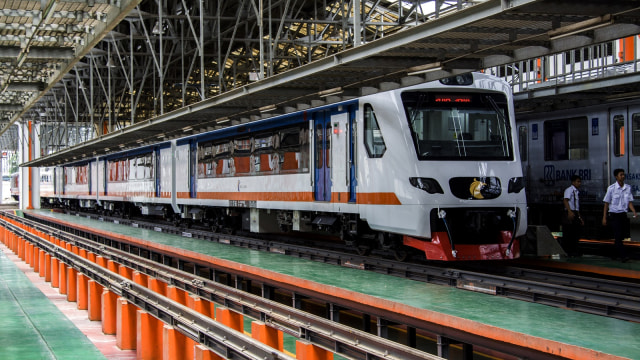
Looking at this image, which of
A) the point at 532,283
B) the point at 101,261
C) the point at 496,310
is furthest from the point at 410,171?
the point at 101,261

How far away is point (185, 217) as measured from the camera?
22578mm

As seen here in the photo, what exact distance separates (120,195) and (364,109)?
817 inches

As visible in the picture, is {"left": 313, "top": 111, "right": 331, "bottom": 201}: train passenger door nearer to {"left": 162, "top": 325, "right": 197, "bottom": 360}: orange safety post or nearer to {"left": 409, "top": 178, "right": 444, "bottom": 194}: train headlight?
{"left": 409, "top": 178, "right": 444, "bottom": 194}: train headlight

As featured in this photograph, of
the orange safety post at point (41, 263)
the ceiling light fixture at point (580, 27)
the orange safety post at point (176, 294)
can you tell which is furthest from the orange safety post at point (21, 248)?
the ceiling light fixture at point (580, 27)

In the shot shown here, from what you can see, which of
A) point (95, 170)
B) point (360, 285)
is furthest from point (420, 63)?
point (95, 170)

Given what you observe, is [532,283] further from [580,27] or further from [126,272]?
[126,272]

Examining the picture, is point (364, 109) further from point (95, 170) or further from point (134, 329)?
point (95, 170)

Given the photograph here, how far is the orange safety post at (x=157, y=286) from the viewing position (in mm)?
11562

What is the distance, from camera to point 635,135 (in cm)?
1461

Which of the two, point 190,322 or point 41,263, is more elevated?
point 190,322

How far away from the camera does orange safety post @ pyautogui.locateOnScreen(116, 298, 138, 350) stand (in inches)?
346

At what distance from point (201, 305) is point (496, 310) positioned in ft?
12.1

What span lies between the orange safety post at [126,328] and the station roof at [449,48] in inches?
170

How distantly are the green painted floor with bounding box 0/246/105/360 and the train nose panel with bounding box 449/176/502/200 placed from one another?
5710mm
